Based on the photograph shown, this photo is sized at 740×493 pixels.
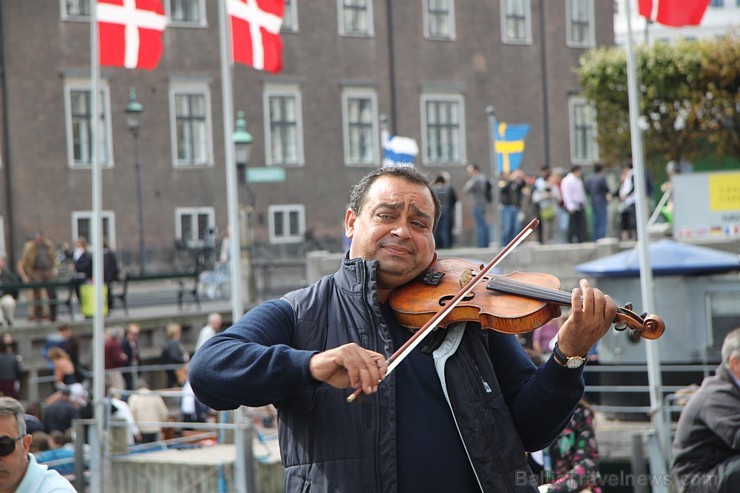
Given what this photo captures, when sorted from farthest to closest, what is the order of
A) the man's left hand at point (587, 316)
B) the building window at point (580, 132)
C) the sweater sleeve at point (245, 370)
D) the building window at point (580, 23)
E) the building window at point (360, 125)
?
the building window at point (580, 23), the building window at point (580, 132), the building window at point (360, 125), the man's left hand at point (587, 316), the sweater sleeve at point (245, 370)

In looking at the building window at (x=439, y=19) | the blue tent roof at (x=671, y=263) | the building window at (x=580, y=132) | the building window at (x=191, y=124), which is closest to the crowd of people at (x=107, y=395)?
the blue tent roof at (x=671, y=263)

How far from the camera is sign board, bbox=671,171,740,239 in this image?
2052cm

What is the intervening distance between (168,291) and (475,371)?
27.5 meters

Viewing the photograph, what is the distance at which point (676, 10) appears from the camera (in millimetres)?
12406

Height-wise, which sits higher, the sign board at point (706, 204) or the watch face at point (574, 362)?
the sign board at point (706, 204)

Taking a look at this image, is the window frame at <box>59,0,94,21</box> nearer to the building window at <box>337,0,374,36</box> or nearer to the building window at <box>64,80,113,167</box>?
the building window at <box>64,80,113,167</box>

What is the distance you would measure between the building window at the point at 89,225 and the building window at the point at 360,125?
8465mm

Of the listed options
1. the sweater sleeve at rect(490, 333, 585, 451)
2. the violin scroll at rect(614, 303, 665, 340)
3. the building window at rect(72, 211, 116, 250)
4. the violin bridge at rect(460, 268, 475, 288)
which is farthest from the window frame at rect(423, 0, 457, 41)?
the violin scroll at rect(614, 303, 665, 340)

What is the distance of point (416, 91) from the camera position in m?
41.6

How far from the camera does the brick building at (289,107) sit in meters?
34.2

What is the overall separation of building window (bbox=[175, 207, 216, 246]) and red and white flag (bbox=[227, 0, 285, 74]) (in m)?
22.2

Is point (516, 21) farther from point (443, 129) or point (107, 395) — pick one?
point (107, 395)

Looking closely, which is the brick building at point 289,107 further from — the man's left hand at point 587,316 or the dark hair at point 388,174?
the man's left hand at point 587,316

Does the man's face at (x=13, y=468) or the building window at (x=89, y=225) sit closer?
the man's face at (x=13, y=468)
